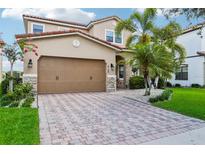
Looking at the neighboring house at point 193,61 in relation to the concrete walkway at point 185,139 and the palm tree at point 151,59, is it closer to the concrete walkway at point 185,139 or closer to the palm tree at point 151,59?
the palm tree at point 151,59

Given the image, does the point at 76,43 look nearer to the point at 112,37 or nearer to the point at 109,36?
the point at 109,36

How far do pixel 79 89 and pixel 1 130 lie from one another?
9.91m

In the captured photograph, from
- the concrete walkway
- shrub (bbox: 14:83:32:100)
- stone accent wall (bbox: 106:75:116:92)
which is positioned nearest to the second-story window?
stone accent wall (bbox: 106:75:116:92)

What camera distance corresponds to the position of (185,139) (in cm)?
509

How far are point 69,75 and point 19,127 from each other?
9302 millimetres

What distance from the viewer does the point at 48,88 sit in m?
14.2

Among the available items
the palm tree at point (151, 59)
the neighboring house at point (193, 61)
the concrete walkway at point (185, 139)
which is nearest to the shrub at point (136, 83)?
the palm tree at point (151, 59)

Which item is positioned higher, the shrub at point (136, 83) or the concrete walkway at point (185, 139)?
the shrub at point (136, 83)

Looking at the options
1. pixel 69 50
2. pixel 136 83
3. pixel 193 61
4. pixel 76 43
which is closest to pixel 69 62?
pixel 69 50

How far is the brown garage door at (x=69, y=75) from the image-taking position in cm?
1410

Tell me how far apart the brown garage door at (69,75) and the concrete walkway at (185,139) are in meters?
10.7

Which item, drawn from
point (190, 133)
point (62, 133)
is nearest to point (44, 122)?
point (62, 133)

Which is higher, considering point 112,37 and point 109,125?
point 112,37
